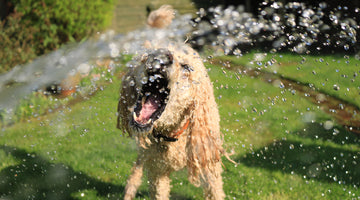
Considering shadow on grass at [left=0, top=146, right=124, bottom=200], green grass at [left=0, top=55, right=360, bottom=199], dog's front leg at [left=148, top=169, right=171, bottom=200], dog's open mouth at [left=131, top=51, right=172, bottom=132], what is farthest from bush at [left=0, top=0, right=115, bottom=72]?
dog's open mouth at [left=131, top=51, right=172, bottom=132]

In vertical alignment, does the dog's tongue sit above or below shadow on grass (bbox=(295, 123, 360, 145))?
above

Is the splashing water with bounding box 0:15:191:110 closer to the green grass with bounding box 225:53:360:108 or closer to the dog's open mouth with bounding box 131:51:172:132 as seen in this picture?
the green grass with bounding box 225:53:360:108

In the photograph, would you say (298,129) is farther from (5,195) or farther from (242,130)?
(5,195)

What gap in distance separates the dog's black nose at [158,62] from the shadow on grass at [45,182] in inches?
75.8

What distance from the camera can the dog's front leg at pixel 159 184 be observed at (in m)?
2.61

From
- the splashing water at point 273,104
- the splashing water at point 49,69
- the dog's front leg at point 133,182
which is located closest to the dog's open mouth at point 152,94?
the splashing water at point 273,104

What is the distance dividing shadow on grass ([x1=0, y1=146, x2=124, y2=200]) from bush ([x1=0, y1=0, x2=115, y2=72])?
2235 mm

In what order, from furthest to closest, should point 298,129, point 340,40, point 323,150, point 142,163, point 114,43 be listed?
point 114,43, point 298,129, point 323,150, point 340,40, point 142,163

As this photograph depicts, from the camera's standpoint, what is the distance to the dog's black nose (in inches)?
A: 70.7

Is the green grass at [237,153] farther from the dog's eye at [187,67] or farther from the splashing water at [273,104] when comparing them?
the dog's eye at [187,67]

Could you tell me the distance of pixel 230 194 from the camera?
3.29 metres

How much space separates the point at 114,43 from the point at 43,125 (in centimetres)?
324

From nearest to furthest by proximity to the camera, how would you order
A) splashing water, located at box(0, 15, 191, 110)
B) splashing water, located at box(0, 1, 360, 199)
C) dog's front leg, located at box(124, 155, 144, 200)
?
dog's front leg, located at box(124, 155, 144, 200) → splashing water, located at box(0, 1, 360, 199) → splashing water, located at box(0, 15, 191, 110)

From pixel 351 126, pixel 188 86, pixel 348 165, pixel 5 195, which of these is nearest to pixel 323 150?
pixel 348 165
